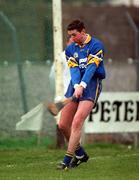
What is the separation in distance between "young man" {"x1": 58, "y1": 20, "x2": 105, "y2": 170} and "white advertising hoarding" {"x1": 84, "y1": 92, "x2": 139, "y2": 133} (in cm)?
496

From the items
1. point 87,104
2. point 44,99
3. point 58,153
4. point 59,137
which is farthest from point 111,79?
point 87,104

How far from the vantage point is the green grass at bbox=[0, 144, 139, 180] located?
13.6 meters

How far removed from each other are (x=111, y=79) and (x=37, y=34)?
117 inches

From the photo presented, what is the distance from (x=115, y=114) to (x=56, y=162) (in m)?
4.61

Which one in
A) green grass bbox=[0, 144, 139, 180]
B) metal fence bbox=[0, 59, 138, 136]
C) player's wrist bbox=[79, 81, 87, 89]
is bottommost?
green grass bbox=[0, 144, 139, 180]

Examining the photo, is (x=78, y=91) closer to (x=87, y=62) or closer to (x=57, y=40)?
(x=87, y=62)

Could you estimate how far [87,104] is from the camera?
14.4m

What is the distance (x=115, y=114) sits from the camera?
20000 millimetres

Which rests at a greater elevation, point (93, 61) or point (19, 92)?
point (93, 61)

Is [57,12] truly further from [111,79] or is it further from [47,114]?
[111,79]

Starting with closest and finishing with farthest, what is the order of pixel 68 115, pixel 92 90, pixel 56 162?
pixel 92 90 → pixel 68 115 → pixel 56 162

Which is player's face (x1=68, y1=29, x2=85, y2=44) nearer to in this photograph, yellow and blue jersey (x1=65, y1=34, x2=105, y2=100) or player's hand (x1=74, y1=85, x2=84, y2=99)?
yellow and blue jersey (x1=65, y1=34, x2=105, y2=100)

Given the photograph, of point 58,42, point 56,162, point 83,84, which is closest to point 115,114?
point 58,42

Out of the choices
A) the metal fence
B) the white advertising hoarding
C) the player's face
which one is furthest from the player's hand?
the metal fence
